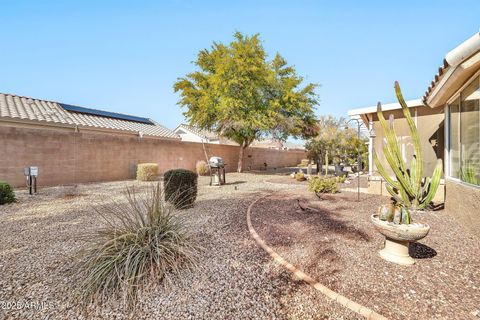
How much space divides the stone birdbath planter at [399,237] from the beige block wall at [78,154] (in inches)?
453

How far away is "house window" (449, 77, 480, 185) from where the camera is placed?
4.03 metres

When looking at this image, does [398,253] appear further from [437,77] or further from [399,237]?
[437,77]

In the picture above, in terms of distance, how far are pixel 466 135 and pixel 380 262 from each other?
12.5 ft

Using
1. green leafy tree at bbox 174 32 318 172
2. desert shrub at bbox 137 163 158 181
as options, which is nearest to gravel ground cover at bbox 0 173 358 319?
→ desert shrub at bbox 137 163 158 181

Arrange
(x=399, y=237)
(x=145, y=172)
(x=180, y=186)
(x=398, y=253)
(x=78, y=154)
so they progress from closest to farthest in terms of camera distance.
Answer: (x=399, y=237)
(x=398, y=253)
(x=180, y=186)
(x=78, y=154)
(x=145, y=172)

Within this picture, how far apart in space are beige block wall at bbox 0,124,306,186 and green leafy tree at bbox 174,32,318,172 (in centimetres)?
287

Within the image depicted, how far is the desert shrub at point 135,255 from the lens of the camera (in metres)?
2.32

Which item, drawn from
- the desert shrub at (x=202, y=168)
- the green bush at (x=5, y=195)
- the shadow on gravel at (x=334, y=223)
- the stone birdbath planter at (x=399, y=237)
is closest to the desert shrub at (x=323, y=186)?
the shadow on gravel at (x=334, y=223)

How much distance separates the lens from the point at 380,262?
2.87 meters

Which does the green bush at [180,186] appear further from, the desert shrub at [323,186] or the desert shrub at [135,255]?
the desert shrub at [323,186]

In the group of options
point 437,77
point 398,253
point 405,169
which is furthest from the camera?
point 405,169

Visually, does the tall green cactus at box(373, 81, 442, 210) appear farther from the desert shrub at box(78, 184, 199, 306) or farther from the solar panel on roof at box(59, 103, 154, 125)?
the solar panel on roof at box(59, 103, 154, 125)

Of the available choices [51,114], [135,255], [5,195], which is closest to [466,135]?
[135,255]

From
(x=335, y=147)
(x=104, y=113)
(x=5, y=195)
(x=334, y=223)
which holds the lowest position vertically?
(x=334, y=223)
